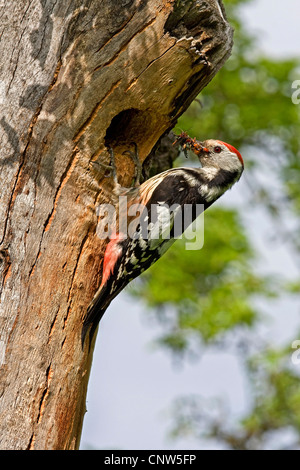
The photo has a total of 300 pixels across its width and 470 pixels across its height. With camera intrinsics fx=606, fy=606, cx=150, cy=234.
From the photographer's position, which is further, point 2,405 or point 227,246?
point 227,246

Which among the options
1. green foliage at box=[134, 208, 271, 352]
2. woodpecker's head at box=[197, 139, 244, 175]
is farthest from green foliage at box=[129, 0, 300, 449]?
woodpecker's head at box=[197, 139, 244, 175]

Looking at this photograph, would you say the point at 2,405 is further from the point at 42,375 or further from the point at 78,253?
the point at 78,253

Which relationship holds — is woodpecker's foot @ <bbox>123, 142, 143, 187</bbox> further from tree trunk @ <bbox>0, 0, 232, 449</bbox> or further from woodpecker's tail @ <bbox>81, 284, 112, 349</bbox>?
woodpecker's tail @ <bbox>81, 284, 112, 349</bbox>

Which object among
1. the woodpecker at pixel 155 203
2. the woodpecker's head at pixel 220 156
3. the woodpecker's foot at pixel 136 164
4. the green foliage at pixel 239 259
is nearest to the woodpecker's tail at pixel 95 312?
the woodpecker at pixel 155 203

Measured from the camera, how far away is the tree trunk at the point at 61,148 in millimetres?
3412

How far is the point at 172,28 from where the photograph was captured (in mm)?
3965

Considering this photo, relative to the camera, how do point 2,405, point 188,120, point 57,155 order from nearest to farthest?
1. point 2,405
2. point 57,155
3. point 188,120

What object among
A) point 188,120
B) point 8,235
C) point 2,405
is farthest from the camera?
point 188,120

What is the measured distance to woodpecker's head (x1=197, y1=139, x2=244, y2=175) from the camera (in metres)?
5.11

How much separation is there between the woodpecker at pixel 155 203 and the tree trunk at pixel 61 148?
0.10m

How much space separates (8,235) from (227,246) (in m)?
5.88

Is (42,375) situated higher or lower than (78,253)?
lower

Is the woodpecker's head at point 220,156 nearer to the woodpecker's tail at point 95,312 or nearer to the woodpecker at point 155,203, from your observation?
the woodpecker at point 155,203
